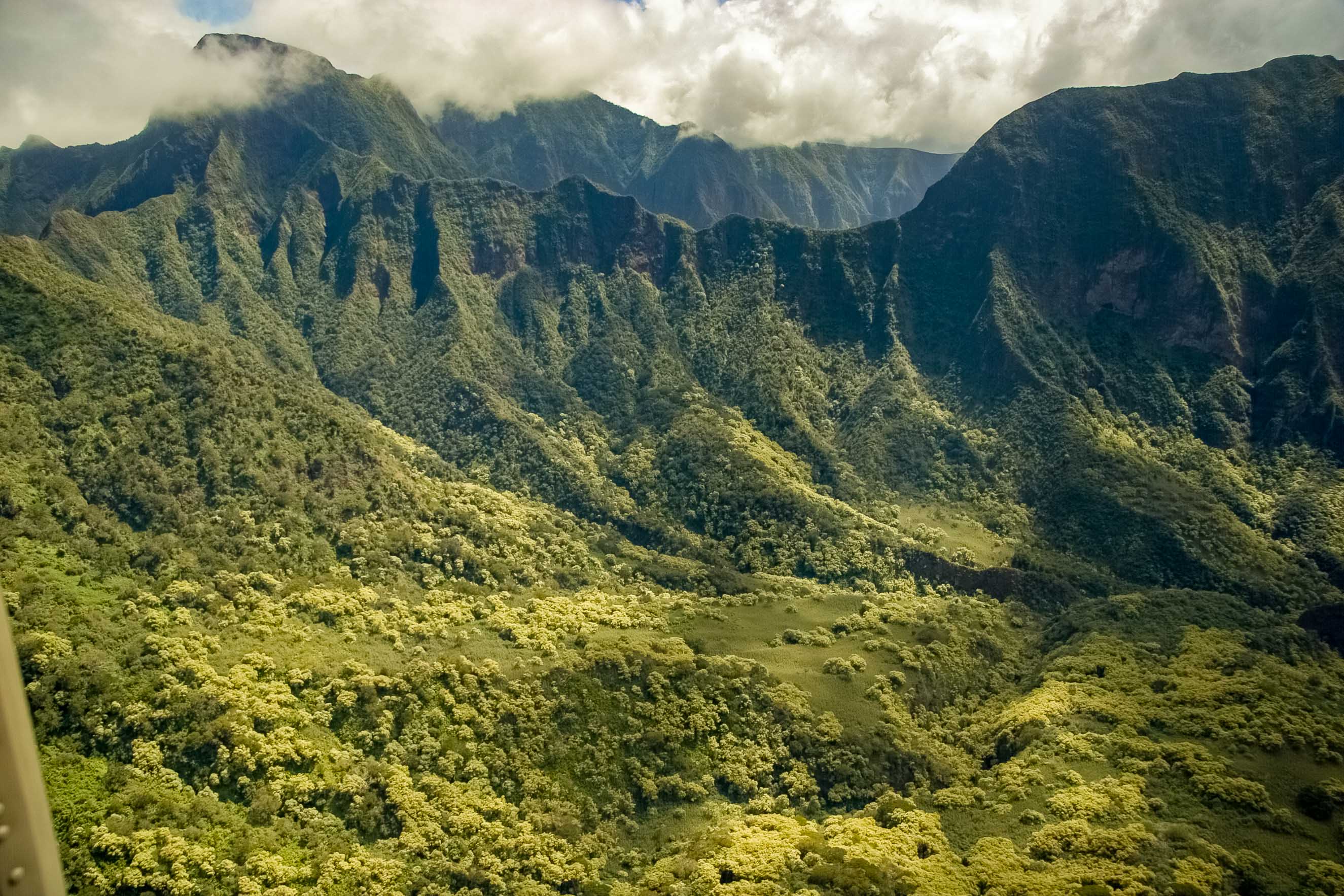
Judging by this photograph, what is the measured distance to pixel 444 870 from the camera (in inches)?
4109

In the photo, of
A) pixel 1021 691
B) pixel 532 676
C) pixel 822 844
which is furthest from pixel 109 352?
pixel 1021 691

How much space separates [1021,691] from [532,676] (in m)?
90.7

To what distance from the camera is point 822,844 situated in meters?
112

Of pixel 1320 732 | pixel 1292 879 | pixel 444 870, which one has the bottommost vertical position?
pixel 444 870

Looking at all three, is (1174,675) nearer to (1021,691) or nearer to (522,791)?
(1021,691)

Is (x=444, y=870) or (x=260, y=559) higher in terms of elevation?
(x=260, y=559)

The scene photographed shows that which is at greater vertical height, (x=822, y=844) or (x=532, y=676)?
(x=532, y=676)

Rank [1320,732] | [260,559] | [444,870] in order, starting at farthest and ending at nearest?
[260,559] < [1320,732] < [444,870]

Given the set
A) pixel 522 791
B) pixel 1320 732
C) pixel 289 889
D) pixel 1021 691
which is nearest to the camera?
pixel 289 889

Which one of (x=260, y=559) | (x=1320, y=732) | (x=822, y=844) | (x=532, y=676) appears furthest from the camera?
(x=260, y=559)

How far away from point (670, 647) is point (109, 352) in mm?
121735

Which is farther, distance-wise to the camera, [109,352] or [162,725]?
[109,352]

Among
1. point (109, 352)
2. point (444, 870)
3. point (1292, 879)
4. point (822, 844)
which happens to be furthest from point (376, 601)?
point (1292, 879)

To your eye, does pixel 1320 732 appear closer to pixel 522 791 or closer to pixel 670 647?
pixel 670 647
